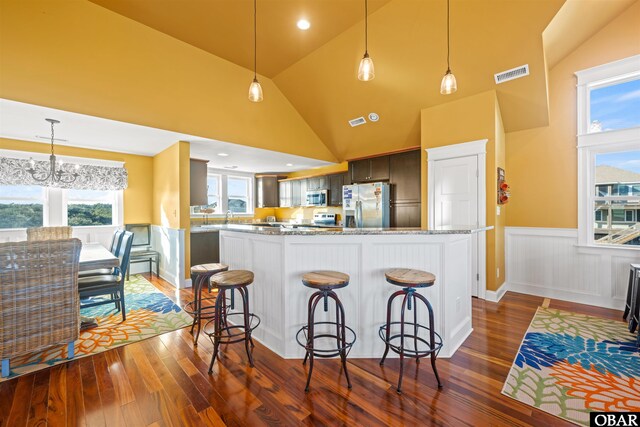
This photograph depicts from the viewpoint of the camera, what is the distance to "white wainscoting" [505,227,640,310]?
3441 mm

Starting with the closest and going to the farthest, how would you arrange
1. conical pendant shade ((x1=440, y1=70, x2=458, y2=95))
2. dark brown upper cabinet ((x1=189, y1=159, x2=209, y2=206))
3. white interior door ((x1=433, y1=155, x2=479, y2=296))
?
conical pendant shade ((x1=440, y1=70, x2=458, y2=95)) < white interior door ((x1=433, y1=155, x2=479, y2=296)) < dark brown upper cabinet ((x1=189, y1=159, x2=209, y2=206))

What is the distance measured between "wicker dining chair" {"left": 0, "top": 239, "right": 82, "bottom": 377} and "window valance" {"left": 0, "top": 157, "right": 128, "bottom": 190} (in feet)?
8.76

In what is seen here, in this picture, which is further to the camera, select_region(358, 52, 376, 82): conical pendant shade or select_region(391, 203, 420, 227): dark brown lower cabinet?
select_region(391, 203, 420, 227): dark brown lower cabinet

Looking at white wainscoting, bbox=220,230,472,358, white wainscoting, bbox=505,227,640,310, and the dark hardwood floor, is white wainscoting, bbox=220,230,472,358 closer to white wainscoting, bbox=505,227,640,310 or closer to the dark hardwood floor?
the dark hardwood floor

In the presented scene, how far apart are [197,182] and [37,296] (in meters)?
3.39

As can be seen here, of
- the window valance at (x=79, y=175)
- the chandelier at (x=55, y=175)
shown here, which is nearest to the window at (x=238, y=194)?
the window valance at (x=79, y=175)

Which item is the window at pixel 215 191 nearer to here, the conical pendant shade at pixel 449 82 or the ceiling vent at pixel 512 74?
the conical pendant shade at pixel 449 82

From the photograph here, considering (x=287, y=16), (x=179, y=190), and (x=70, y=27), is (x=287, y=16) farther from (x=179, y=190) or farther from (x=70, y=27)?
(x=179, y=190)

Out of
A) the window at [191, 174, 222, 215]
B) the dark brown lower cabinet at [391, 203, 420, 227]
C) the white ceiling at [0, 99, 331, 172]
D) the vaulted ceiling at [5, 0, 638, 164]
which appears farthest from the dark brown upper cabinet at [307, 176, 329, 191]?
the window at [191, 174, 222, 215]

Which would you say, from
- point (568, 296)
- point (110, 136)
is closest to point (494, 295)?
point (568, 296)

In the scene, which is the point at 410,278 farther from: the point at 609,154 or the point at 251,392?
the point at 609,154

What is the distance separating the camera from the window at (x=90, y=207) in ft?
16.1

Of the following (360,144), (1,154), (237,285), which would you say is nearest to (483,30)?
(360,144)

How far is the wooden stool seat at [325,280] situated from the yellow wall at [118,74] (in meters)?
3.12
